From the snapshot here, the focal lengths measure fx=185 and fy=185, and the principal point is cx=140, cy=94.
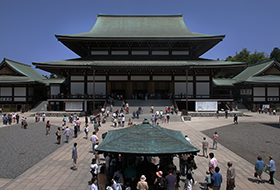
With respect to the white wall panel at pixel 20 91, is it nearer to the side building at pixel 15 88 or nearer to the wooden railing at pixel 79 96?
the side building at pixel 15 88

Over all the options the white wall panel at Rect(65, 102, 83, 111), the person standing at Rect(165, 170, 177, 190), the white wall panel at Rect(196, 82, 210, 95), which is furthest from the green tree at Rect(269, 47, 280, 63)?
the person standing at Rect(165, 170, 177, 190)

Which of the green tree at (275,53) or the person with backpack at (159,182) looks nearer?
the person with backpack at (159,182)

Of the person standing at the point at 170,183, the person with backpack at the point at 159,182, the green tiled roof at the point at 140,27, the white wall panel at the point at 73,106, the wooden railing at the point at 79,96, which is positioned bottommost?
the person with backpack at the point at 159,182

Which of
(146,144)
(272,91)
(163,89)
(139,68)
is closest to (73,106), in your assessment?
(139,68)

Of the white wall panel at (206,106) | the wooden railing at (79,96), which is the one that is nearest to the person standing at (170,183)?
the white wall panel at (206,106)

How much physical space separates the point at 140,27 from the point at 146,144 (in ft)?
116

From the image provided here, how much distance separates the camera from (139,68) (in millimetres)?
29203

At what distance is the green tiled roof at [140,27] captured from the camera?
33.3 metres

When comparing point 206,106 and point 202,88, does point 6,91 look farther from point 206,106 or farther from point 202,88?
point 206,106

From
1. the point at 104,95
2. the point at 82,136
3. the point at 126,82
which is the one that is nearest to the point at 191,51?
the point at 126,82

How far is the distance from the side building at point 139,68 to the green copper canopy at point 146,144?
22758 mm

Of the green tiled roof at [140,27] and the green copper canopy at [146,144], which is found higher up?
the green tiled roof at [140,27]

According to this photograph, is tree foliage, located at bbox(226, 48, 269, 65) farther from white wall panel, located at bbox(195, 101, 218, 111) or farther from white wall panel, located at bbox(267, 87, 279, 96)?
white wall panel, located at bbox(195, 101, 218, 111)

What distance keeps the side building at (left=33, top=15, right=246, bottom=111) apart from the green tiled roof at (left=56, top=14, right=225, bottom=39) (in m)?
0.19
